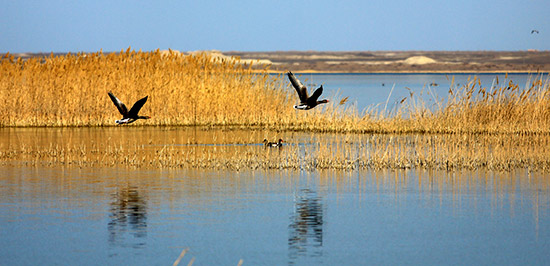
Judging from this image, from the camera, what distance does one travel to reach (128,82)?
27109 millimetres

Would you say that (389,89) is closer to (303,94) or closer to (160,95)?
(160,95)

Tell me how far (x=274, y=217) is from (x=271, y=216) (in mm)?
89

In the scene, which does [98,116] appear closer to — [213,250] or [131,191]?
[131,191]

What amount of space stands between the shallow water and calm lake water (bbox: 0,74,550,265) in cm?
2

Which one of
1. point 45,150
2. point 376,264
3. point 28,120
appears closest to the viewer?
point 376,264

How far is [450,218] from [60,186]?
6629mm

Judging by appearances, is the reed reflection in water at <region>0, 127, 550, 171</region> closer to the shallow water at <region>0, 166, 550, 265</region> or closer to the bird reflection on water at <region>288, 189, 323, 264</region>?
the shallow water at <region>0, 166, 550, 265</region>

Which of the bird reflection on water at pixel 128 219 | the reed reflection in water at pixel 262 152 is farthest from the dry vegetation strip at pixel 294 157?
the bird reflection on water at pixel 128 219

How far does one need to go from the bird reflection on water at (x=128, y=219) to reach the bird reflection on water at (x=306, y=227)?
179cm

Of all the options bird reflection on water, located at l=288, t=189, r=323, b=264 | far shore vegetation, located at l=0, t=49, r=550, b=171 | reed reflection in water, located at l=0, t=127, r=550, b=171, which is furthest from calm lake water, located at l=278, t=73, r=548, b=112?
bird reflection on water, located at l=288, t=189, r=323, b=264

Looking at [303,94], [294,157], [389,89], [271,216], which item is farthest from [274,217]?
[389,89]

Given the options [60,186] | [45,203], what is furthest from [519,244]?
[60,186]

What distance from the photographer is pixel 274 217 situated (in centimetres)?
1088

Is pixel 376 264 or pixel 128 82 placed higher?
pixel 128 82
